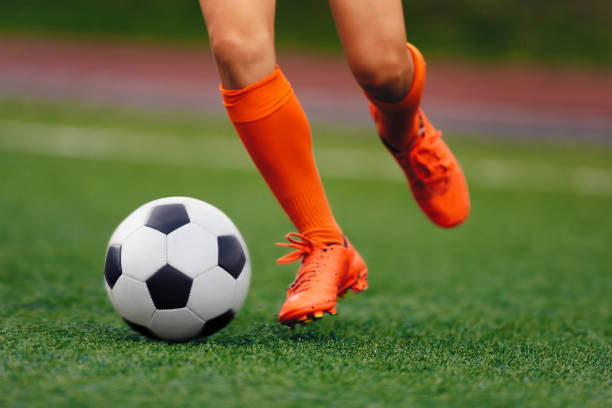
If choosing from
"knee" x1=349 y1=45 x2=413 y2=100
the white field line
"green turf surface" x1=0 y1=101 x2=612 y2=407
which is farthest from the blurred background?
"knee" x1=349 y1=45 x2=413 y2=100

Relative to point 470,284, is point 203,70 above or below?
above

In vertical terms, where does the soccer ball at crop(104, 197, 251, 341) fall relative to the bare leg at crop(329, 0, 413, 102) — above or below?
below

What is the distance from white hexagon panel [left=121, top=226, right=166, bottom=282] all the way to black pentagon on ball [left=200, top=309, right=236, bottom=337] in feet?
0.62

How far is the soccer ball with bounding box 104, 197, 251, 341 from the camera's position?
1.93 meters

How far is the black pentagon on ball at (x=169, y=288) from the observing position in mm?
1926

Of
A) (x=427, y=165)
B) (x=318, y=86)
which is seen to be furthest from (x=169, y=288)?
(x=318, y=86)

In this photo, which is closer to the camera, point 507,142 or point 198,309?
point 198,309

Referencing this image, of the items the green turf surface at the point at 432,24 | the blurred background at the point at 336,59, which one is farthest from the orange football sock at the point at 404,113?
the green turf surface at the point at 432,24

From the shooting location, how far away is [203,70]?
1403 centimetres

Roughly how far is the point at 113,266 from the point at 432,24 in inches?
605

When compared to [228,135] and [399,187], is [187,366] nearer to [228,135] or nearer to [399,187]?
[399,187]

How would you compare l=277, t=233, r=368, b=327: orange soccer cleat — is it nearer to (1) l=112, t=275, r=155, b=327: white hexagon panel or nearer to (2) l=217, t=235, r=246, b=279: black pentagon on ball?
(2) l=217, t=235, r=246, b=279: black pentagon on ball

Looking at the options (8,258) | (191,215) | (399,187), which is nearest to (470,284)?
(191,215)

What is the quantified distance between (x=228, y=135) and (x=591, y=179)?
12.4 ft
